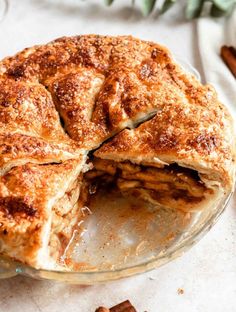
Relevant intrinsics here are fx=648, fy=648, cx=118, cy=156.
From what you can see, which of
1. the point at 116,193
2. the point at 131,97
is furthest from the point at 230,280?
the point at 131,97

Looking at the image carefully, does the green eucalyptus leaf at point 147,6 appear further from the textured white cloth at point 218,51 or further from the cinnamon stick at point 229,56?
the cinnamon stick at point 229,56

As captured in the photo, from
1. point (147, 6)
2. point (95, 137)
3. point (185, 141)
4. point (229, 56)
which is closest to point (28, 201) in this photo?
point (95, 137)

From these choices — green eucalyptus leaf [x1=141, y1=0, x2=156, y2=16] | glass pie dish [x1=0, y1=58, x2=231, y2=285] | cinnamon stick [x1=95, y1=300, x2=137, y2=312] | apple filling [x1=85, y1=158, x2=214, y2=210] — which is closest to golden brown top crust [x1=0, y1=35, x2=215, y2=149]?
apple filling [x1=85, y1=158, x2=214, y2=210]

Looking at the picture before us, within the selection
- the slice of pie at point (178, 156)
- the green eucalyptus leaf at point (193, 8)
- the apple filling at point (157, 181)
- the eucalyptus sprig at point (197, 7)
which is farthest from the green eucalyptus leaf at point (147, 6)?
the apple filling at point (157, 181)

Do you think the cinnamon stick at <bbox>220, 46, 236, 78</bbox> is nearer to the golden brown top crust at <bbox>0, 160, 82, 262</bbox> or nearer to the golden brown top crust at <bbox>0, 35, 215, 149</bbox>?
the golden brown top crust at <bbox>0, 35, 215, 149</bbox>

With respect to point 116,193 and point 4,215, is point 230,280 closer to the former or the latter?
point 116,193

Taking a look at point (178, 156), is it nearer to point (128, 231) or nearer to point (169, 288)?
point (128, 231)
